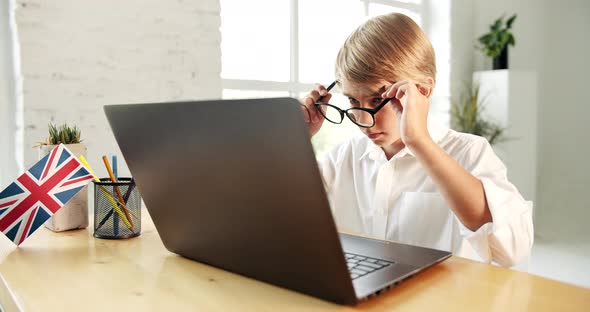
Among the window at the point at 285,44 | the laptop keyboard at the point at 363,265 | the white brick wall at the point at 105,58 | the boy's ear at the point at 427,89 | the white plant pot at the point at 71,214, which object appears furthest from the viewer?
the window at the point at 285,44

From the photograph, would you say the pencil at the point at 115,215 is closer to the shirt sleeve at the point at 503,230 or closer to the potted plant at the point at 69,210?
the potted plant at the point at 69,210

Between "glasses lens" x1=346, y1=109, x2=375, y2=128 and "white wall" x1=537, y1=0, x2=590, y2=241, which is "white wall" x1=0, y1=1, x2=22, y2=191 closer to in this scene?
"glasses lens" x1=346, y1=109, x2=375, y2=128

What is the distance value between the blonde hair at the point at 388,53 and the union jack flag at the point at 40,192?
61 centimetres

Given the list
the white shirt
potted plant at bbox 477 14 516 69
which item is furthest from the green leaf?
the white shirt

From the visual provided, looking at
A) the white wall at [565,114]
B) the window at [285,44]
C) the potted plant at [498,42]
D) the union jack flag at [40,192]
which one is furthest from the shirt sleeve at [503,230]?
the white wall at [565,114]

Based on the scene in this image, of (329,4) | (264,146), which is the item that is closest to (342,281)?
(264,146)

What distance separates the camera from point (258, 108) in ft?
1.70

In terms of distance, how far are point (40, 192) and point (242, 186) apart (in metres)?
0.56

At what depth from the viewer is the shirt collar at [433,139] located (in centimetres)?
119

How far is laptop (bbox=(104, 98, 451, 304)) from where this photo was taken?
20.2 inches

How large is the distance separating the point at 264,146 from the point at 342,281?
0.57 ft

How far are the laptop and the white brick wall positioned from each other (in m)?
1.52

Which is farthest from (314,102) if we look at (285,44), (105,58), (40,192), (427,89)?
(285,44)

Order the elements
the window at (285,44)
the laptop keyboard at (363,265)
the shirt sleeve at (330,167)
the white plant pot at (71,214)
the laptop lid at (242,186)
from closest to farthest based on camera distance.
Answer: the laptop lid at (242,186) → the laptop keyboard at (363,265) → the white plant pot at (71,214) → the shirt sleeve at (330,167) → the window at (285,44)
